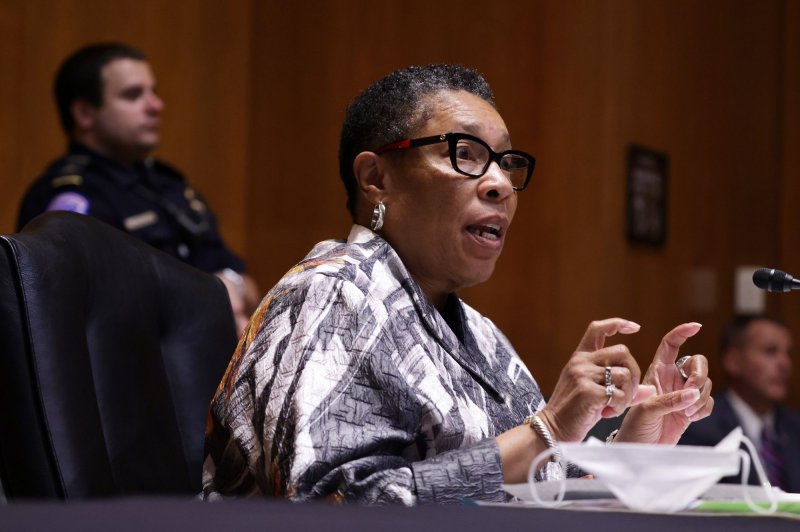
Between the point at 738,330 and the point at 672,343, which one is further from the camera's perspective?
the point at 738,330

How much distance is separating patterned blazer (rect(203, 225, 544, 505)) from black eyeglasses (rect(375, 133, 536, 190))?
6.3 inches

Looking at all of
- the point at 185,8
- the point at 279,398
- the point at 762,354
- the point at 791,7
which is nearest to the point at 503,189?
the point at 279,398

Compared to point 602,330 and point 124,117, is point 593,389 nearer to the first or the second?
point 602,330

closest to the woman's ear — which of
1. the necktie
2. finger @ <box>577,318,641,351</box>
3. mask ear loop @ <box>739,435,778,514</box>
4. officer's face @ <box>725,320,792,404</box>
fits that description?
finger @ <box>577,318,641,351</box>

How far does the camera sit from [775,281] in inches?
50.7

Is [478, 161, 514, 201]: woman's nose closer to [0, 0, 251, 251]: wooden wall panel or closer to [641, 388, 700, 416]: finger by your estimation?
[641, 388, 700, 416]: finger

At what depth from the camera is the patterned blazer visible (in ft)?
4.17

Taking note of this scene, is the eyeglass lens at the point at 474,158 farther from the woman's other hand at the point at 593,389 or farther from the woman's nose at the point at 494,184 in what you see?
the woman's other hand at the point at 593,389

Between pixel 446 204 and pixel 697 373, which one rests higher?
pixel 446 204

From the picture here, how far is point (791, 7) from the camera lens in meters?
4.82

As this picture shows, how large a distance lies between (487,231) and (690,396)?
425 mm

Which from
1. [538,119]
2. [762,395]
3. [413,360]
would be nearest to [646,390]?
[413,360]

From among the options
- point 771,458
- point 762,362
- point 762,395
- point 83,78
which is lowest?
→ point 771,458

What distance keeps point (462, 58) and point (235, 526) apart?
12.1ft
